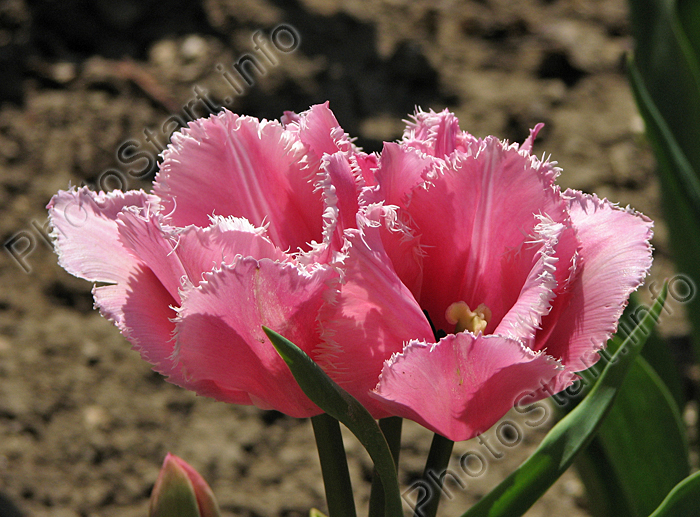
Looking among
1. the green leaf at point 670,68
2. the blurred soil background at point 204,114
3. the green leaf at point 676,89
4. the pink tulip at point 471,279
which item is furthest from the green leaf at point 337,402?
the blurred soil background at point 204,114

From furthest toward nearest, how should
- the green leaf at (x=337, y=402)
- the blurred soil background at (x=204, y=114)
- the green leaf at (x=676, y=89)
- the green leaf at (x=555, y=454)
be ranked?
the blurred soil background at (x=204, y=114), the green leaf at (x=676, y=89), the green leaf at (x=555, y=454), the green leaf at (x=337, y=402)

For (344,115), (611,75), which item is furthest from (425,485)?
(611,75)

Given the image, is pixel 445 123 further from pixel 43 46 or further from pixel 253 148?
pixel 43 46

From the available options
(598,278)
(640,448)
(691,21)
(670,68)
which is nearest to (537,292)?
(598,278)

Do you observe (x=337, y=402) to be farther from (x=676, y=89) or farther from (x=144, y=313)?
(x=676, y=89)

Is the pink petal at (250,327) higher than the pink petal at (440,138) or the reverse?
the reverse

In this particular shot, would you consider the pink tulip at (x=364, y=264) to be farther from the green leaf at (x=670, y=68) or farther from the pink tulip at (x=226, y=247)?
the green leaf at (x=670, y=68)
